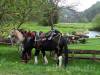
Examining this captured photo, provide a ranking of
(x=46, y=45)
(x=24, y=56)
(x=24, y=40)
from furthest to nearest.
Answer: (x=24, y=40) < (x=24, y=56) < (x=46, y=45)

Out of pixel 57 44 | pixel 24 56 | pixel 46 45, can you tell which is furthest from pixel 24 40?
pixel 57 44

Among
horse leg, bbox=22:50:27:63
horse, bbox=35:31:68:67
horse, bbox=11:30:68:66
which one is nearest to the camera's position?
horse, bbox=35:31:68:67

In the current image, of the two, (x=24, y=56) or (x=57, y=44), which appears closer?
(x=57, y=44)

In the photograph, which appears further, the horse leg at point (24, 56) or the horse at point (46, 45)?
the horse leg at point (24, 56)

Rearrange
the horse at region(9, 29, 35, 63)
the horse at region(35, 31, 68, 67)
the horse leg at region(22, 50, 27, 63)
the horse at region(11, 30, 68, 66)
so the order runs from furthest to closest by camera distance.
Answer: the horse at region(9, 29, 35, 63), the horse leg at region(22, 50, 27, 63), the horse at region(11, 30, 68, 66), the horse at region(35, 31, 68, 67)

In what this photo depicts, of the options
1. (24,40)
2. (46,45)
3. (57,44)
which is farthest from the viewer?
(24,40)

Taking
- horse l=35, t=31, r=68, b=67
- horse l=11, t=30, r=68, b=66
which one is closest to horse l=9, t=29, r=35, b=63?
horse l=11, t=30, r=68, b=66

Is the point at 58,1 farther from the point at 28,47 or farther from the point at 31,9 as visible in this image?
the point at 28,47

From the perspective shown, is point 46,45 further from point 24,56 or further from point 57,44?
point 24,56

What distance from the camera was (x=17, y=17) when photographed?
62.9 ft

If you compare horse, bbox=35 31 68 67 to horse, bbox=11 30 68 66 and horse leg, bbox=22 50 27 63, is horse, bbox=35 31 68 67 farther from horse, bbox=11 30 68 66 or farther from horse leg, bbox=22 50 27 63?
horse leg, bbox=22 50 27 63

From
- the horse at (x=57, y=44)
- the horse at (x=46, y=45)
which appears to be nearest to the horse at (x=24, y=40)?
the horse at (x=46, y=45)

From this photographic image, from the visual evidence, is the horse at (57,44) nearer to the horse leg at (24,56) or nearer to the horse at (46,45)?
the horse at (46,45)

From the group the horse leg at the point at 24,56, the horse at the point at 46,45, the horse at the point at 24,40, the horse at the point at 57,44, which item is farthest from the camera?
the horse at the point at 24,40
